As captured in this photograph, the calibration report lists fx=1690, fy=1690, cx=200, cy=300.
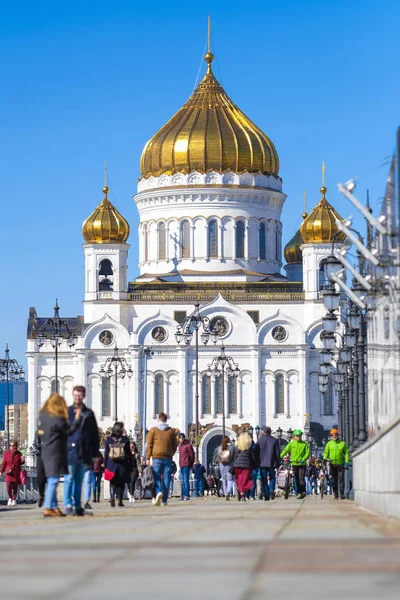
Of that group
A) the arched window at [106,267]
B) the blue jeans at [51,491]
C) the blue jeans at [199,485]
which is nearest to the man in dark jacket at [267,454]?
the blue jeans at [199,485]

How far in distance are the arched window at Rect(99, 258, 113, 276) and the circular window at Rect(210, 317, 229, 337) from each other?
7006 millimetres

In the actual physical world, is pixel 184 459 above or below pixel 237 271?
below

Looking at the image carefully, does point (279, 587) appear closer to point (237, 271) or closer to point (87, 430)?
point (87, 430)

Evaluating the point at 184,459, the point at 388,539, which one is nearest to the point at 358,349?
the point at 184,459

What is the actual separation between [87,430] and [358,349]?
1213cm

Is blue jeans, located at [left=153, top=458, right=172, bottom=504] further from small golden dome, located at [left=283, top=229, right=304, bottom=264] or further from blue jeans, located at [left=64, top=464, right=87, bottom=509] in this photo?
small golden dome, located at [left=283, top=229, right=304, bottom=264]

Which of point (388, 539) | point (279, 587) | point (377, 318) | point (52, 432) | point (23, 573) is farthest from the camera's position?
point (377, 318)

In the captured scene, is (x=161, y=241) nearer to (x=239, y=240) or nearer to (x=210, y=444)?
(x=239, y=240)

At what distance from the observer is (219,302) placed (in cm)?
9569

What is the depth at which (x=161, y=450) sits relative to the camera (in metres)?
27.8

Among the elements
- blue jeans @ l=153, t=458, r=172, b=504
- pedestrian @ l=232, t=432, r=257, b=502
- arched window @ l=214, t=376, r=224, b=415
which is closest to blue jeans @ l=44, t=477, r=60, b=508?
blue jeans @ l=153, t=458, r=172, b=504

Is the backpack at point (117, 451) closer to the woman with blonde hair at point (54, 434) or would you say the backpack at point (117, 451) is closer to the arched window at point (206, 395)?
the woman with blonde hair at point (54, 434)

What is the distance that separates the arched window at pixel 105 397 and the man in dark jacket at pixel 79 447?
242 feet

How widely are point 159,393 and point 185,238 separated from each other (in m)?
9.68
